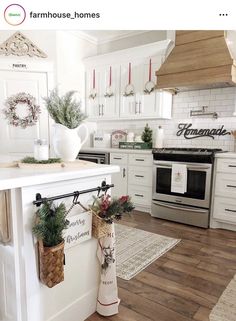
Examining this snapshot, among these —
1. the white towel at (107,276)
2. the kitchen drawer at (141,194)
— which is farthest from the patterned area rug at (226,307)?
the kitchen drawer at (141,194)

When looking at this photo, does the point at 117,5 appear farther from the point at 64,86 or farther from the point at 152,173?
the point at 64,86

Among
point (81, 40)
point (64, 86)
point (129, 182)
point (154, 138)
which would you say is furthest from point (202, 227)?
point (81, 40)

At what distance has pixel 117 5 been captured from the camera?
80.5 inches

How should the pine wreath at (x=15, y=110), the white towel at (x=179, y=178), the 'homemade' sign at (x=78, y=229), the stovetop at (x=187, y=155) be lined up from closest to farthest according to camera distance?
the 'homemade' sign at (x=78, y=229), the stovetop at (x=187, y=155), the white towel at (x=179, y=178), the pine wreath at (x=15, y=110)

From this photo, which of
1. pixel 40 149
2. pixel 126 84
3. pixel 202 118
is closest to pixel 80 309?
pixel 40 149

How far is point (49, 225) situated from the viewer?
3.43 feet

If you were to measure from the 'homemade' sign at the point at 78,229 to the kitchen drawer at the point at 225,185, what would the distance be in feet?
6.71

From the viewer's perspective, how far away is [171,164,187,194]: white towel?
9.85 feet

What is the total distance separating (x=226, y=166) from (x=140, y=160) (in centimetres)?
117

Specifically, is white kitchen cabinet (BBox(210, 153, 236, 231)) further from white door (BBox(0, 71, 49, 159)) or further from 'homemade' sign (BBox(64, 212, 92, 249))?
white door (BBox(0, 71, 49, 159))

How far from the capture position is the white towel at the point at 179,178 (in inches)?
118

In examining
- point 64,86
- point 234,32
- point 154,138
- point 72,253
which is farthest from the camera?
point 64,86

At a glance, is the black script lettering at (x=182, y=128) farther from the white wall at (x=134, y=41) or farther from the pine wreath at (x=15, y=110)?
the pine wreath at (x=15, y=110)

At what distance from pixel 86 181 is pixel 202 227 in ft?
7.03
